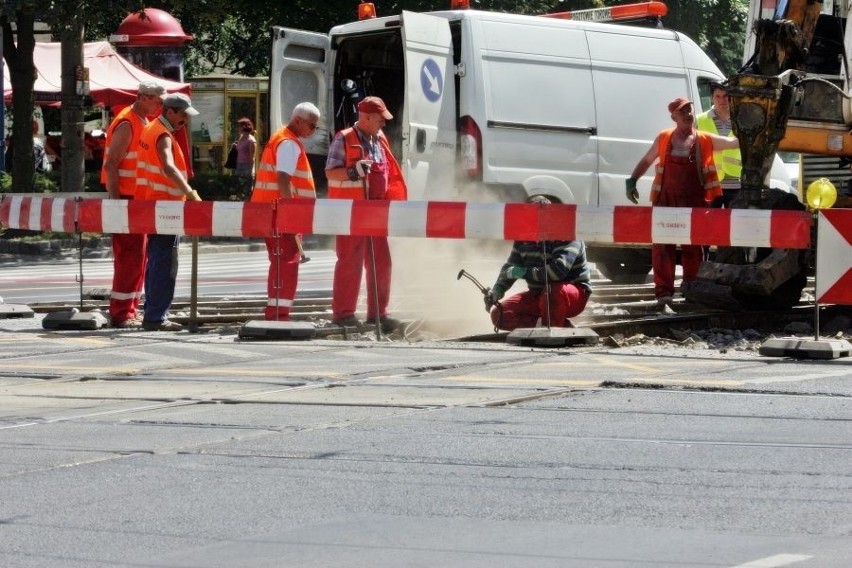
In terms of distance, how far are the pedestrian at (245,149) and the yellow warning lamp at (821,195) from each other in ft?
70.5

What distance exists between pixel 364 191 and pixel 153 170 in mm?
1646

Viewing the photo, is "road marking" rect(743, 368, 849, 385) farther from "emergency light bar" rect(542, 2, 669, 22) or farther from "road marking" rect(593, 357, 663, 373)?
"emergency light bar" rect(542, 2, 669, 22)

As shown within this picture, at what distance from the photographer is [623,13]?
18.9 meters

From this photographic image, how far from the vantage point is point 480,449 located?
7.26m

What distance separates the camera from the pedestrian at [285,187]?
1245cm

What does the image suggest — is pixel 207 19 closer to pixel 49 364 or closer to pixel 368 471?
pixel 49 364

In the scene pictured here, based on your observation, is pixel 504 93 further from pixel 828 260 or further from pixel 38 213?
pixel 828 260

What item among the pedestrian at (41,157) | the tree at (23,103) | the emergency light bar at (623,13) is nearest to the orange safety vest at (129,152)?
the emergency light bar at (623,13)

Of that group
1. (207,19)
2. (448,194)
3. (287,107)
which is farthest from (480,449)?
(207,19)

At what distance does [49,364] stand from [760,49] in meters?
5.89

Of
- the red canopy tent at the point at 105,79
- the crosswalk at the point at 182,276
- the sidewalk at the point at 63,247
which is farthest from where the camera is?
the red canopy tent at the point at 105,79

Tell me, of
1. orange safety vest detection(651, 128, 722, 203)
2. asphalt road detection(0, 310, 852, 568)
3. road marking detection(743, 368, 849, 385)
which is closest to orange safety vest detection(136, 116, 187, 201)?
asphalt road detection(0, 310, 852, 568)

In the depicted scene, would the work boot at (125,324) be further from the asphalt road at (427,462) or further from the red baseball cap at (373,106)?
the red baseball cap at (373,106)

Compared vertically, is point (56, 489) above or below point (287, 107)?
below
